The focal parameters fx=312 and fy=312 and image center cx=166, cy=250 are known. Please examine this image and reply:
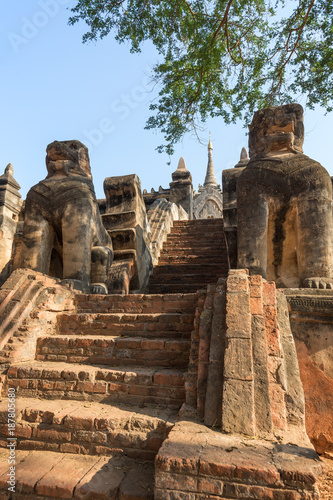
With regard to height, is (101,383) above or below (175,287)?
below

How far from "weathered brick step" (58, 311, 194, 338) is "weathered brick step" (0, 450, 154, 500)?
51.9 inches

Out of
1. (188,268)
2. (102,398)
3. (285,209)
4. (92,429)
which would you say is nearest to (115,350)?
(102,398)

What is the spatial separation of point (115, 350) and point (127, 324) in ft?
1.26

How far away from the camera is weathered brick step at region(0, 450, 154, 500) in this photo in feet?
5.69

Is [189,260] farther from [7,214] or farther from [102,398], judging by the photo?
[102,398]

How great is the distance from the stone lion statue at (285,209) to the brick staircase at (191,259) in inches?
74.0

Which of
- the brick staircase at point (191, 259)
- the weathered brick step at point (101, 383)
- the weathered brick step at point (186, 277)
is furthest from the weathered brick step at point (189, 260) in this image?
the weathered brick step at point (101, 383)

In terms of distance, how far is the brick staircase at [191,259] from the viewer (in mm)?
6027

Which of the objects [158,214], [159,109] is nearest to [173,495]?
[159,109]

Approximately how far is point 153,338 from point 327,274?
1.94 m

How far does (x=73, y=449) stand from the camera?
216cm

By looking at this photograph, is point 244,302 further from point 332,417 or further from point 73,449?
point 73,449

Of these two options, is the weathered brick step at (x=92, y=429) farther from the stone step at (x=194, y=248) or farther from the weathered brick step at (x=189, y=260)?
the stone step at (x=194, y=248)

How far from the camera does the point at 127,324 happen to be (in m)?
3.38
